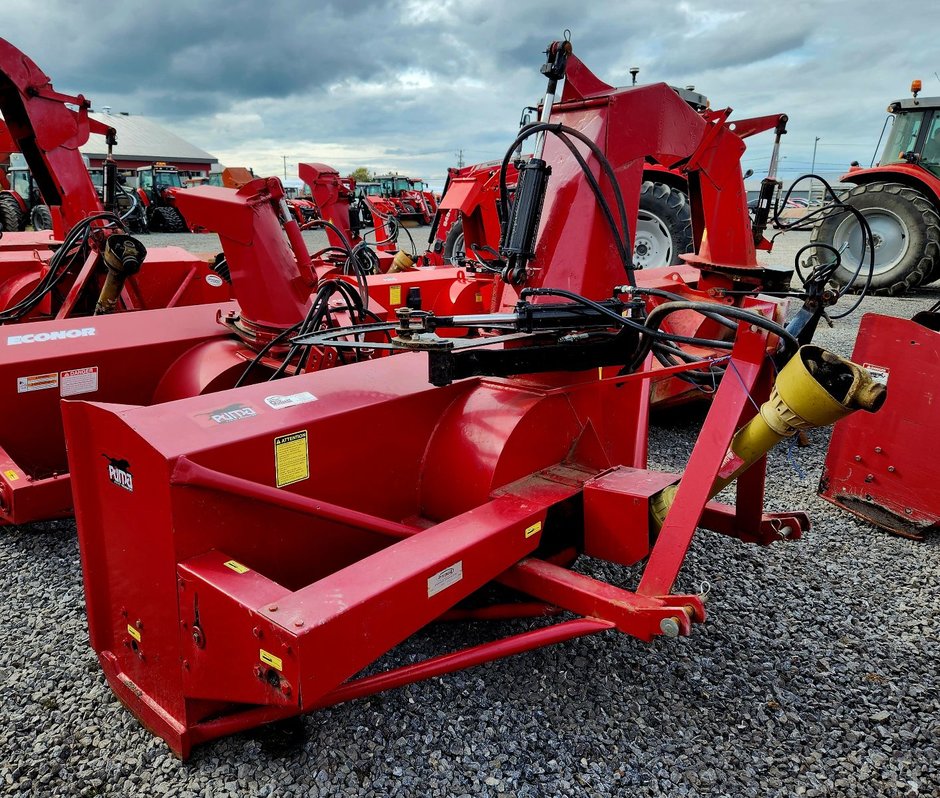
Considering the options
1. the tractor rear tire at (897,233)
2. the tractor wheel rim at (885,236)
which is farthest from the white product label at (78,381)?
the tractor wheel rim at (885,236)

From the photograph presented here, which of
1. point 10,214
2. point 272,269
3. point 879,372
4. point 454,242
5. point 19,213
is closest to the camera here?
point 272,269

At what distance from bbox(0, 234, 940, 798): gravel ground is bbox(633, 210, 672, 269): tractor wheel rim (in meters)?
4.43

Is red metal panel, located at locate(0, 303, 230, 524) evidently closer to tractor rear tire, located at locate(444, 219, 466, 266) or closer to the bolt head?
the bolt head

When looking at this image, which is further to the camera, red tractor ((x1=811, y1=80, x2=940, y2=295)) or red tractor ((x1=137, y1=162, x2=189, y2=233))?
red tractor ((x1=137, y1=162, x2=189, y2=233))

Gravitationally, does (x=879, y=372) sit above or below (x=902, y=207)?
below

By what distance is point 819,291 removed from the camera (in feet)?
9.02

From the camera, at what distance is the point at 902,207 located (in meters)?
9.46

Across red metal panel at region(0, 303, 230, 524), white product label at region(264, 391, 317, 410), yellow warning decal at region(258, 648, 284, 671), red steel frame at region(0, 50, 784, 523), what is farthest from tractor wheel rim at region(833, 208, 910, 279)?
yellow warning decal at region(258, 648, 284, 671)

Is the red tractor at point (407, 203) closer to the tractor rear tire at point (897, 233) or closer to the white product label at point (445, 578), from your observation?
the tractor rear tire at point (897, 233)

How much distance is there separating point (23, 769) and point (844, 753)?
2380 mm

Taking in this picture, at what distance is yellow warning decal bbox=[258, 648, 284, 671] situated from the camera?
156cm

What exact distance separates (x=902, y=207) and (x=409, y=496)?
9.70 meters

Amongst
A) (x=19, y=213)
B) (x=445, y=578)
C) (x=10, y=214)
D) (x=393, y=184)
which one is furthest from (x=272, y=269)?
(x=393, y=184)

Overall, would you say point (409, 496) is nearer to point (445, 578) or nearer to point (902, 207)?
point (445, 578)
